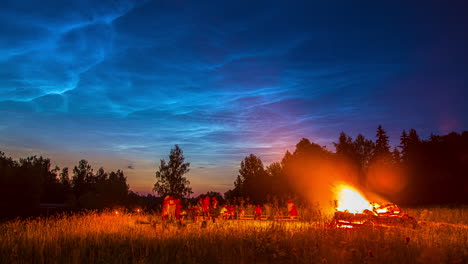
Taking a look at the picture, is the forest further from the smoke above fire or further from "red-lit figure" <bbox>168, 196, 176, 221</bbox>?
"red-lit figure" <bbox>168, 196, 176, 221</bbox>

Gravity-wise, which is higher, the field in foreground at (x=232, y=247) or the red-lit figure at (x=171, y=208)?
the red-lit figure at (x=171, y=208)

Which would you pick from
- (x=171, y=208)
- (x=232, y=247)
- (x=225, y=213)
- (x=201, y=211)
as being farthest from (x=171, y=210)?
(x=232, y=247)

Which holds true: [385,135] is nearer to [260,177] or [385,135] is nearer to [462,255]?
[260,177]

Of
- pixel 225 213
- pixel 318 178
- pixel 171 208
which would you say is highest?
pixel 318 178

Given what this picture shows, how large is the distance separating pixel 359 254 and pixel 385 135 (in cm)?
6357

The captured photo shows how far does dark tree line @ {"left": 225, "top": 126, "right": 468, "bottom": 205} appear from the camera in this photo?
41000 mm

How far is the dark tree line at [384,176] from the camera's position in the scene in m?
41.0

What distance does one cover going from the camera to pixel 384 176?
2100 inches

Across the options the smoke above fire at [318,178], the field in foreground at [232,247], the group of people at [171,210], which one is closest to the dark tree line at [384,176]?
the smoke above fire at [318,178]

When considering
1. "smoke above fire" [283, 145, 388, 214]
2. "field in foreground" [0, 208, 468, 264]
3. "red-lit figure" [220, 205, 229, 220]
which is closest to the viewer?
"field in foreground" [0, 208, 468, 264]

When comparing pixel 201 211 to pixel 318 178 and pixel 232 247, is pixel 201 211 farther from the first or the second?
pixel 318 178

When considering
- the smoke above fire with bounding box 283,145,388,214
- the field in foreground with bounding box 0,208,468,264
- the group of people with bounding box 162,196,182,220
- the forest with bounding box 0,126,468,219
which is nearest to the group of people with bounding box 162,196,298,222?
the group of people with bounding box 162,196,182,220

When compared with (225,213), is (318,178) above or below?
above

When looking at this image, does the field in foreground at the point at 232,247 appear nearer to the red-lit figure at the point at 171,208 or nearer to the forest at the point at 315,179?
the red-lit figure at the point at 171,208
